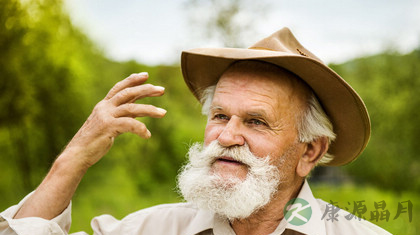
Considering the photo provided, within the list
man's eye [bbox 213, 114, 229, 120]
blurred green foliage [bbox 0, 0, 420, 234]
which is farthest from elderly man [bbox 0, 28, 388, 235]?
blurred green foliage [bbox 0, 0, 420, 234]

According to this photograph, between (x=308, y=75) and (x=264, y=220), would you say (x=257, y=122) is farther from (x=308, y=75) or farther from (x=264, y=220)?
(x=264, y=220)

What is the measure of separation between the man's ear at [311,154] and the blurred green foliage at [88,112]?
5375 millimetres

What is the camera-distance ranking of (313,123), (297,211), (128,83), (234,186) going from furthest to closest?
(313,123), (297,211), (234,186), (128,83)

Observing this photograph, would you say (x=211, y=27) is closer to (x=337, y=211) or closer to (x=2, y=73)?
(x=2, y=73)

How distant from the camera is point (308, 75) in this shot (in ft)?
9.03

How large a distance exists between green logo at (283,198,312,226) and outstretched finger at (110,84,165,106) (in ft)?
4.01

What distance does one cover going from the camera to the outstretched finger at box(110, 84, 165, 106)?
2.34 metres

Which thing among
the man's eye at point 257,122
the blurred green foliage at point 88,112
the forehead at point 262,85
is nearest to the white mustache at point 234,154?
the man's eye at point 257,122

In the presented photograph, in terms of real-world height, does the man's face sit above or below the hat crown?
below

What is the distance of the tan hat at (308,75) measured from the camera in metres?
2.63

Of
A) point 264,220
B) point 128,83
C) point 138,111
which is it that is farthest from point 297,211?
point 128,83

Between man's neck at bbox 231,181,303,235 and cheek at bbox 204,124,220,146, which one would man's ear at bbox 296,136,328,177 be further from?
cheek at bbox 204,124,220,146

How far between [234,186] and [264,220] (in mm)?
449

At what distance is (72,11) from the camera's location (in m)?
17.4
